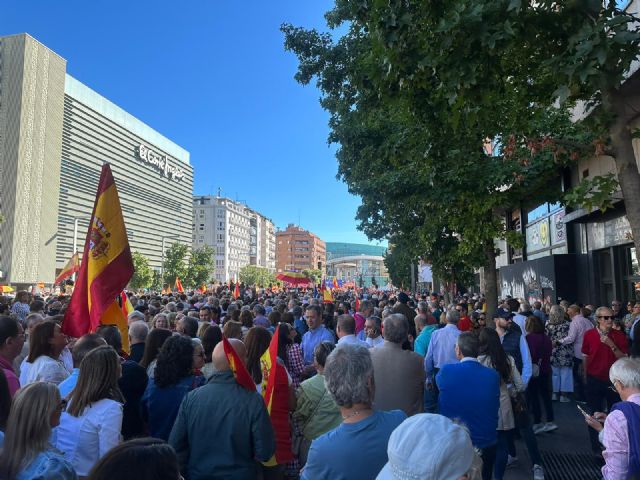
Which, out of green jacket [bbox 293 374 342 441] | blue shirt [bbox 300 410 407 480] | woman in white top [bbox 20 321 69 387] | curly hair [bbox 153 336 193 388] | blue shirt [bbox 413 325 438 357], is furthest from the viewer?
blue shirt [bbox 413 325 438 357]

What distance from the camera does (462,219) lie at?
11781mm

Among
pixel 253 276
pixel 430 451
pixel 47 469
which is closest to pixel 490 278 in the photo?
pixel 430 451

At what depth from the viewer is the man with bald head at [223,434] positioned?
10.4ft

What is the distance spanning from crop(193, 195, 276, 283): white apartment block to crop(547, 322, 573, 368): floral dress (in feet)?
409

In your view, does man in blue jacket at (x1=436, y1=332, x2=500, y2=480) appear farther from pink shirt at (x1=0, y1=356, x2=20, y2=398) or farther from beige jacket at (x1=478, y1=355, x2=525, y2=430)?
pink shirt at (x1=0, y1=356, x2=20, y2=398)

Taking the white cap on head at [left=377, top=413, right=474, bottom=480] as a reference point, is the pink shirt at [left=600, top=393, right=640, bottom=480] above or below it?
below

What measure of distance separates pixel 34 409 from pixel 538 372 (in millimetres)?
7143

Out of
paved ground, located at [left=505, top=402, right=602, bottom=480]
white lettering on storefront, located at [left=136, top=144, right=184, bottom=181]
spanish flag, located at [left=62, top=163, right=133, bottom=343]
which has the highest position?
white lettering on storefront, located at [left=136, top=144, right=184, bottom=181]

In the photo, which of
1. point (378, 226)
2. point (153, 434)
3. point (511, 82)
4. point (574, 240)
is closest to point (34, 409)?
point (153, 434)

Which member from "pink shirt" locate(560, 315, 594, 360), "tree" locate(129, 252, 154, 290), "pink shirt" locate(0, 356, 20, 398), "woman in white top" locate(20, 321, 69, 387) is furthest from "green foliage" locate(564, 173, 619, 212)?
"tree" locate(129, 252, 154, 290)

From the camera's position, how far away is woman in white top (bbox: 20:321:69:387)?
4.29 metres

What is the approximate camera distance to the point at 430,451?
5.31 feet

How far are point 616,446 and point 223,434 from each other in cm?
251

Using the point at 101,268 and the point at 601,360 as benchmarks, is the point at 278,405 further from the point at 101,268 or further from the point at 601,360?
the point at 601,360
